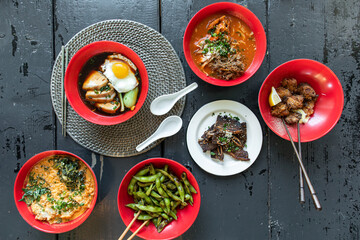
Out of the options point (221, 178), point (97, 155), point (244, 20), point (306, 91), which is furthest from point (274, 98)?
point (97, 155)

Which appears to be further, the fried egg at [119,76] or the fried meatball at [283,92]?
the fried meatball at [283,92]

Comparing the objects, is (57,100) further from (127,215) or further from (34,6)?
(127,215)

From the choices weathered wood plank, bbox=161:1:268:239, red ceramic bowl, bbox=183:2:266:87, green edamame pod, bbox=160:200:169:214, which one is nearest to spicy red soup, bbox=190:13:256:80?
red ceramic bowl, bbox=183:2:266:87

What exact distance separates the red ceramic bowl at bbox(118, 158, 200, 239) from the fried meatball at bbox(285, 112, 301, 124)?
748 mm

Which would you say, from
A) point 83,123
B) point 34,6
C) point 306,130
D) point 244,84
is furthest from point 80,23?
point 306,130

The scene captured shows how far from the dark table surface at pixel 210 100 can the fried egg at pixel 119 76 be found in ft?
1.30

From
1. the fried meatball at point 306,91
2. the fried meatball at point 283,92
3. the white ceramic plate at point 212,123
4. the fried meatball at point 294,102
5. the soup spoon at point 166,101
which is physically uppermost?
the fried meatball at point 306,91

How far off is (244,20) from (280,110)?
655mm

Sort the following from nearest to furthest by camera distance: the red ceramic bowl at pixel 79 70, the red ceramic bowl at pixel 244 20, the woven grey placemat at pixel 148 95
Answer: the red ceramic bowl at pixel 79 70, the red ceramic bowl at pixel 244 20, the woven grey placemat at pixel 148 95

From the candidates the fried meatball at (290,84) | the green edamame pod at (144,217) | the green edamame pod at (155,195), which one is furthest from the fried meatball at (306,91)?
the green edamame pod at (144,217)

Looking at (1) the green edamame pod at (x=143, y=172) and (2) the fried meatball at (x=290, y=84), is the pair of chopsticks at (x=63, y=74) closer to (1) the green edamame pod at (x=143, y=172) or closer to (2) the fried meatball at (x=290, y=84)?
(1) the green edamame pod at (x=143, y=172)

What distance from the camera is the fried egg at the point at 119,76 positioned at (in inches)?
71.9

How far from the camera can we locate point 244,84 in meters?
2.07

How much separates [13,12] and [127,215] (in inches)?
63.8
